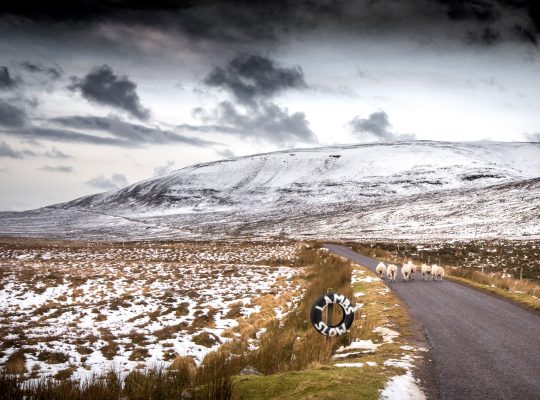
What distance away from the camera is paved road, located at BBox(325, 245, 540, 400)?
22.9 ft

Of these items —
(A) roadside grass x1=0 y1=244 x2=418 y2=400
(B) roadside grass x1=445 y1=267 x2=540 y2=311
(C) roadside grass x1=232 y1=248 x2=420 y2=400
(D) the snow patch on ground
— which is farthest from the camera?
(B) roadside grass x1=445 y1=267 x2=540 y2=311

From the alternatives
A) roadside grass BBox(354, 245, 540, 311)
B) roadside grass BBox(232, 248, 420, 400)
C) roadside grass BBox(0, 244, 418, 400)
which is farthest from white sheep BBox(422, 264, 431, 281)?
roadside grass BBox(232, 248, 420, 400)

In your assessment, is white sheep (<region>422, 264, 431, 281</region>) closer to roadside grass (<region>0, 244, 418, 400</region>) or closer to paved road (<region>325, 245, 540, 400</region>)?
paved road (<region>325, 245, 540, 400</region>)

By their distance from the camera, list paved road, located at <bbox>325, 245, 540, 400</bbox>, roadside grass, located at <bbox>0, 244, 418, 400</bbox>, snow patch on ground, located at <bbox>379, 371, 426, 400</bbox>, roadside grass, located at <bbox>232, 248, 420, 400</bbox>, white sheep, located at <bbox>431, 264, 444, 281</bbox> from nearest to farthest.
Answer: roadside grass, located at <bbox>0, 244, 418, 400</bbox> → roadside grass, located at <bbox>232, 248, 420, 400</bbox> → snow patch on ground, located at <bbox>379, 371, 426, 400</bbox> → paved road, located at <bbox>325, 245, 540, 400</bbox> → white sheep, located at <bbox>431, 264, 444, 281</bbox>

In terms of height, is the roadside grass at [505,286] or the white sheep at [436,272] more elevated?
the white sheep at [436,272]

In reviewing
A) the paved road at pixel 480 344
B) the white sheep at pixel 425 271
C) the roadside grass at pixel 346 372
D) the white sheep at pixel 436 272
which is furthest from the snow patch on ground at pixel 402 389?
the white sheep at pixel 425 271

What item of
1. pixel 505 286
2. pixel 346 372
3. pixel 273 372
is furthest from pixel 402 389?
pixel 505 286

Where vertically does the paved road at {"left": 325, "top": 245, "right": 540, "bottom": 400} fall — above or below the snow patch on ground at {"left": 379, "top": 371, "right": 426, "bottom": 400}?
below

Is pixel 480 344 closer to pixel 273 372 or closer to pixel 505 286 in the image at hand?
pixel 273 372

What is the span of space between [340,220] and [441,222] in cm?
3327

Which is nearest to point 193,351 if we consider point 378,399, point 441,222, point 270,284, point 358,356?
point 358,356

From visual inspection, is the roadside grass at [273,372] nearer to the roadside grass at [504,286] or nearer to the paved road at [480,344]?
the paved road at [480,344]

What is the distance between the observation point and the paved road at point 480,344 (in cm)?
698

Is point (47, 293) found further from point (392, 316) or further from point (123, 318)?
point (392, 316)
